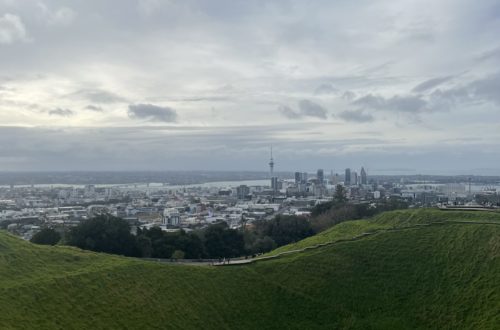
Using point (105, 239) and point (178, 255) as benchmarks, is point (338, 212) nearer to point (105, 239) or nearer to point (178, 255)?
point (178, 255)

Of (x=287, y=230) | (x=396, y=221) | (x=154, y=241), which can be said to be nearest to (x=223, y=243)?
(x=154, y=241)

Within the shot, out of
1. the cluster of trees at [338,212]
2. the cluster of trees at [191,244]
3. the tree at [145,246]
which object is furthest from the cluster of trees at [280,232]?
the tree at [145,246]

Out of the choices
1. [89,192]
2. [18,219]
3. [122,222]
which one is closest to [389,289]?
[122,222]

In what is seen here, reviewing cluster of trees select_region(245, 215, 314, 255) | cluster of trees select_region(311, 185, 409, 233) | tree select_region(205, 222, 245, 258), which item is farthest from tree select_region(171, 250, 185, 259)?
cluster of trees select_region(311, 185, 409, 233)

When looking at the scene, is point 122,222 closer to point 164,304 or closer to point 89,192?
point 164,304

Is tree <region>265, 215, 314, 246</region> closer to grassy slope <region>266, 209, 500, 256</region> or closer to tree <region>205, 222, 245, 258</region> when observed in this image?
tree <region>205, 222, 245, 258</region>
